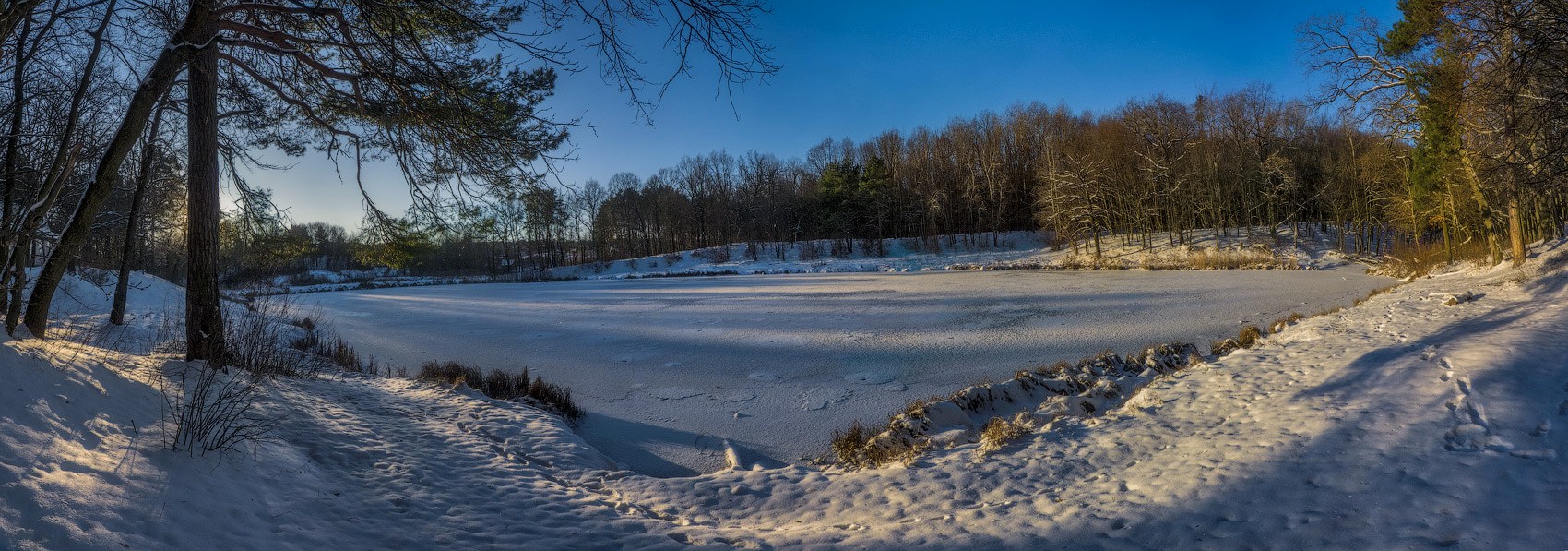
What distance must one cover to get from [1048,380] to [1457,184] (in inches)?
764

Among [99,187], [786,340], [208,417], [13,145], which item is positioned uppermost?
[13,145]

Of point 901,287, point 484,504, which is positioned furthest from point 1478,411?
point 901,287

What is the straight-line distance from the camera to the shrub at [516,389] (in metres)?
7.17

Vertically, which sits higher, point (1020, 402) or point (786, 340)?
point (786, 340)

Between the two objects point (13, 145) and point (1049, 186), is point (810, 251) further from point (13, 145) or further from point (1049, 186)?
point (13, 145)

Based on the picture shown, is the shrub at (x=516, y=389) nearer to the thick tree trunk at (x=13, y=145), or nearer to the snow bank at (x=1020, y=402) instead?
the snow bank at (x=1020, y=402)

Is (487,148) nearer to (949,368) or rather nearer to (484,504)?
(484,504)

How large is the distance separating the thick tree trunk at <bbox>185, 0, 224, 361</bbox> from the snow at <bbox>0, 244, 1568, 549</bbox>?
0.65 metres

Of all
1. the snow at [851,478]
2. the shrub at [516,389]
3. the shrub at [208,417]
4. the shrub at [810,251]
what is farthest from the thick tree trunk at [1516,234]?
the shrub at [810,251]

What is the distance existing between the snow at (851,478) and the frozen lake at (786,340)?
1.18 meters

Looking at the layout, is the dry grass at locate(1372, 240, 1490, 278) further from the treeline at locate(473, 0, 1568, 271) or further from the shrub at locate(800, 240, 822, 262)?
the shrub at locate(800, 240, 822, 262)

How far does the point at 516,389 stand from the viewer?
7996 millimetres

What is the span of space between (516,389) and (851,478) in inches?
207

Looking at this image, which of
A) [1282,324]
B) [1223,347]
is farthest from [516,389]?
[1282,324]
